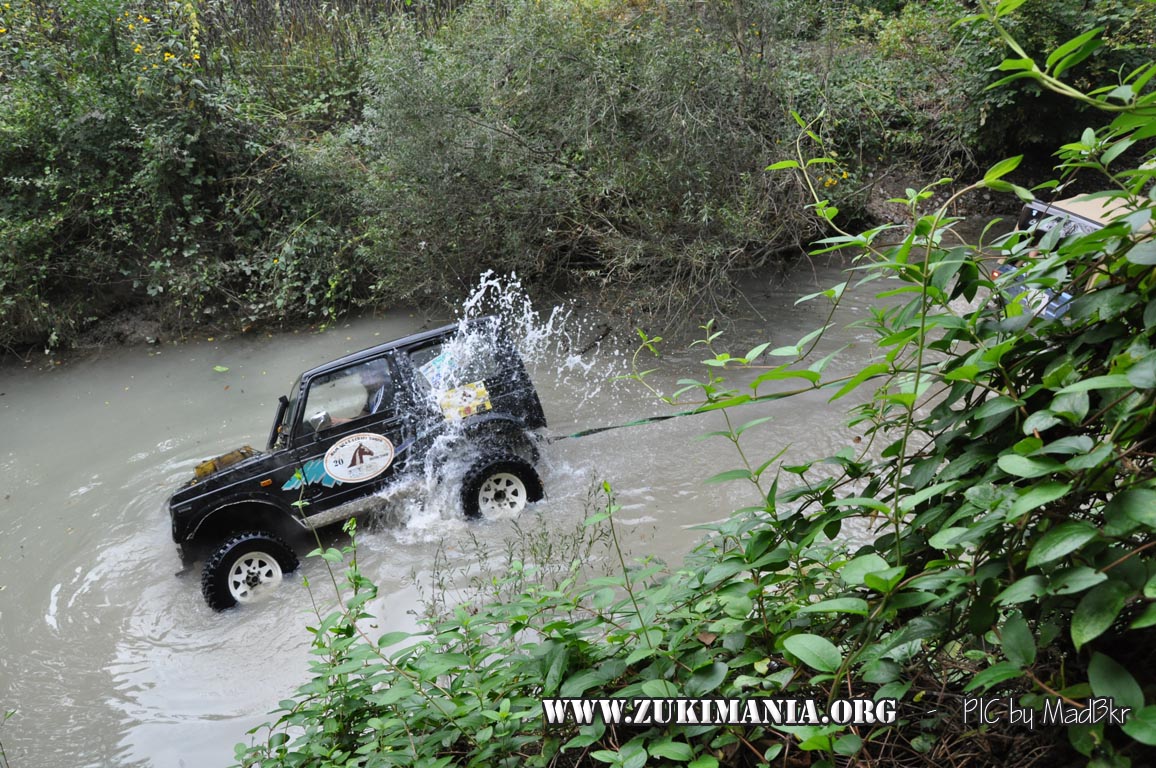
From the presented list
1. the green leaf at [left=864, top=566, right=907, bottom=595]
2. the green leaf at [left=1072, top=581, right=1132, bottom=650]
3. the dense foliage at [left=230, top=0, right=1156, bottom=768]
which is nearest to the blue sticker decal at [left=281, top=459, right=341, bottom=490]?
the dense foliage at [left=230, top=0, right=1156, bottom=768]

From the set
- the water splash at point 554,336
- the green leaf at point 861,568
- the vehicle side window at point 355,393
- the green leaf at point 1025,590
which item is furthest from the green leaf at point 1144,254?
the water splash at point 554,336

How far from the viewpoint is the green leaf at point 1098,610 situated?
1110 mm

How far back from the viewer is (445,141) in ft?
32.4

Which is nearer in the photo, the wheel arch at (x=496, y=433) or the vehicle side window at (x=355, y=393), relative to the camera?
the vehicle side window at (x=355, y=393)

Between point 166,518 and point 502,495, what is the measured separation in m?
3.34

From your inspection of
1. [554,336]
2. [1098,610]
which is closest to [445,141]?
[554,336]

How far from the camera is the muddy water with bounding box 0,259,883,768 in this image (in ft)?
17.0

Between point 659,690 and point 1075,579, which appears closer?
point 1075,579

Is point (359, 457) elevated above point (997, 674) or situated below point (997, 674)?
below

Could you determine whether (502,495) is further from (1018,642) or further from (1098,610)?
(1098,610)

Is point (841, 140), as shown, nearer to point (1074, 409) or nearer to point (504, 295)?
point (504, 295)

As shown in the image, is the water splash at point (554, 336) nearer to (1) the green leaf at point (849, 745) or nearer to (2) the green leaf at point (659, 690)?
(2) the green leaf at point (659, 690)

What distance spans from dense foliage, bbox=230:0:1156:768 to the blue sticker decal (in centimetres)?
438

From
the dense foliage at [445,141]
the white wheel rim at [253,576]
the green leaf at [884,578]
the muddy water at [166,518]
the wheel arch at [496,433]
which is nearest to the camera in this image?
the green leaf at [884,578]
